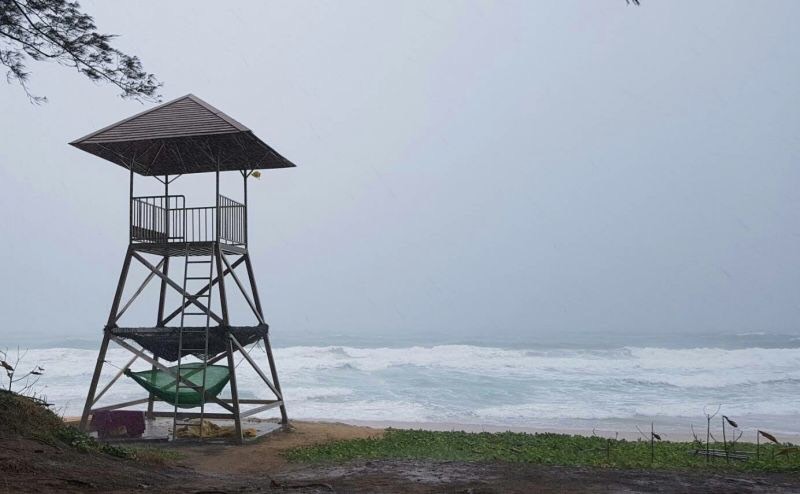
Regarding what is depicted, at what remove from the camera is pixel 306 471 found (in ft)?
29.8

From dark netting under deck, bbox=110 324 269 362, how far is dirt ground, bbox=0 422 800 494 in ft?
8.41

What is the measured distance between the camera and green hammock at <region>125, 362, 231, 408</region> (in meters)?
11.5

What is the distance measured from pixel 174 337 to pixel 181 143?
358 centimetres

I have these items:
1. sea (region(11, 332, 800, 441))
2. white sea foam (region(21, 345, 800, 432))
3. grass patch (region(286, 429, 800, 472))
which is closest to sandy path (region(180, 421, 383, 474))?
grass patch (region(286, 429, 800, 472))

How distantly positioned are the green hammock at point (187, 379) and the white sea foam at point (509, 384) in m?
2.47

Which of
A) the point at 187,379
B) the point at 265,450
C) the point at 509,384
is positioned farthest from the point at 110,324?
the point at 509,384

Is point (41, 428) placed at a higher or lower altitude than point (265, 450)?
higher

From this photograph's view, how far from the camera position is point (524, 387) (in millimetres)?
28391

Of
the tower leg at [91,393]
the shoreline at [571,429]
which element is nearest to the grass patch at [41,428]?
the tower leg at [91,393]

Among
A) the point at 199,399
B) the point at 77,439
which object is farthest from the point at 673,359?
the point at 77,439

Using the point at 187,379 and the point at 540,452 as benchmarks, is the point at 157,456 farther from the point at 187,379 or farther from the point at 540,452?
the point at 540,452

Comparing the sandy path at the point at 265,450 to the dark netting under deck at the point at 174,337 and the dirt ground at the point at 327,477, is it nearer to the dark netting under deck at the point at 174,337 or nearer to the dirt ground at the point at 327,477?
the dirt ground at the point at 327,477

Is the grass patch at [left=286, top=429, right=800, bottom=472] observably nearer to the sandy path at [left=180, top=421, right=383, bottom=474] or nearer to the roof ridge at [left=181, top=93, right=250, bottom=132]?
the sandy path at [left=180, top=421, right=383, bottom=474]

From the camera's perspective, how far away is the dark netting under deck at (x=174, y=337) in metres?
12.1
